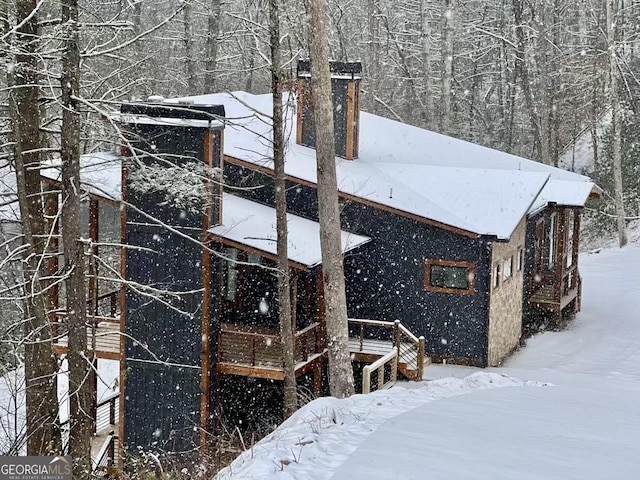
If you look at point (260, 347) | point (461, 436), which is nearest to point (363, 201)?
point (260, 347)

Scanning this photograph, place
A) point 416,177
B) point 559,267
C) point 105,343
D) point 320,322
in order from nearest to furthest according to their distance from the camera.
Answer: point 105,343
point 320,322
point 416,177
point 559,267

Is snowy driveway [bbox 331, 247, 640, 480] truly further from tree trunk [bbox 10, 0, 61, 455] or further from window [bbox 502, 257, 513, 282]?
tree trunk [bbox 10, 0, 61, 455]

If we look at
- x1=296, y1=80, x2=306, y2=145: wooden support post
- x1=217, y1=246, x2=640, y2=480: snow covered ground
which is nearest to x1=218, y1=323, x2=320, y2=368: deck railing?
x1=217, y1=246, x2=640, y2=480: snow covered ground

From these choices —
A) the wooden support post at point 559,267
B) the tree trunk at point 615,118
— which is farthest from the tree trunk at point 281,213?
the tree trunk at point 615,118

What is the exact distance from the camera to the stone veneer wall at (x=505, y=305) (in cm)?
1720

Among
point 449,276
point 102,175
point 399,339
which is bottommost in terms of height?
point 399,339

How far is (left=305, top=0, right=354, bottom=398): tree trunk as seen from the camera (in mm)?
13344

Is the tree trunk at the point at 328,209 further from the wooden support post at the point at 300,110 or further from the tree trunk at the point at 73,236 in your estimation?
the wooden support post at the point at 300,110

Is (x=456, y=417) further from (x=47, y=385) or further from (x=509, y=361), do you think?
(x=509, y=361)

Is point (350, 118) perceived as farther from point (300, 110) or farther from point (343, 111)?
point (300, 110)

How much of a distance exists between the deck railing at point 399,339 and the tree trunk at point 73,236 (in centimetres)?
673

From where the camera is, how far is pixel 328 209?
13523 mm

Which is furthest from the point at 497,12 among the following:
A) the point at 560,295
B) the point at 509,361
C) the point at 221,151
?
the point at 221,151

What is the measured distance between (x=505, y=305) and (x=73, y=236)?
1108 centimetres
